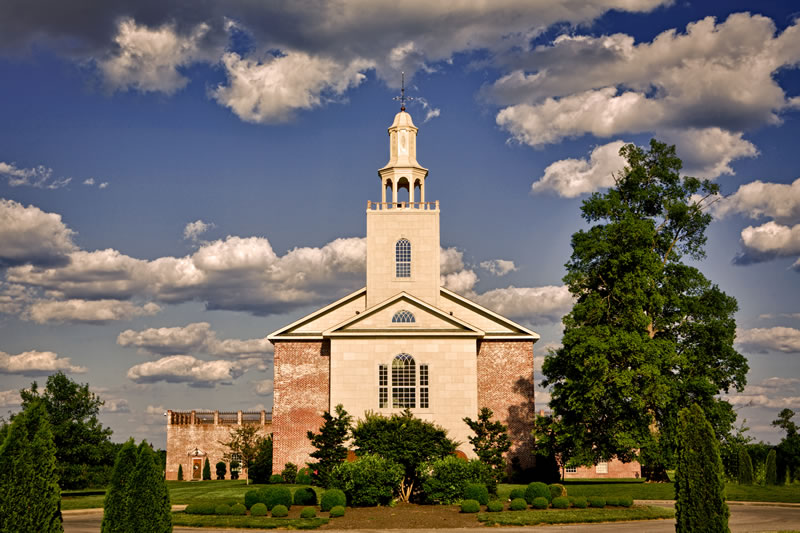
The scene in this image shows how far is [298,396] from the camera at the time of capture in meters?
46.4

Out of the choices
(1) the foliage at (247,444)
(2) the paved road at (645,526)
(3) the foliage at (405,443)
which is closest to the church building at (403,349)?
(1) the foliage at (247,444)

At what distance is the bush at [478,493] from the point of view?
29.4 m

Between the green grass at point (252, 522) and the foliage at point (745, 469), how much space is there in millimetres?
25879

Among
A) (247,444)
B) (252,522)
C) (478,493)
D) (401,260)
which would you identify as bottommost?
(252,522)

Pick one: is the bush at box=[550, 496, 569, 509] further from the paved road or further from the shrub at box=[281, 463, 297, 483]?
the shrub at box=[281, 463, 297, 483]

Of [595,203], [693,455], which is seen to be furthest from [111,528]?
[595,203]

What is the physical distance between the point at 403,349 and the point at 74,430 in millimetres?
17680

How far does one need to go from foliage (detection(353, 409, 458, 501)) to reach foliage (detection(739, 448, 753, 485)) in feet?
63.3

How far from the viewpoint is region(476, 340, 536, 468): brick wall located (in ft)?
152

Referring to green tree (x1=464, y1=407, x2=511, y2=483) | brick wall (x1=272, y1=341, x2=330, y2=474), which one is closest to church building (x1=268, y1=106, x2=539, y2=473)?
brick wall (x1=272, y1=341, x2=330, y2=474)

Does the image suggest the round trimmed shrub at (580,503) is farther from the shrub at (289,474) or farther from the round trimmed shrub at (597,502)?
the shrub at (289,474)

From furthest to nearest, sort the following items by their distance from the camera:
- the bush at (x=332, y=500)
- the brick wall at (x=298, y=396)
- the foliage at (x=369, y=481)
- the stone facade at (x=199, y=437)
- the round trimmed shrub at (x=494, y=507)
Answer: the stone facade at (x=199, y=437) < the brick wall at (x=298, y=396) < the foliage at (x=369, y=481) < the bush at (x=332, y=500) < the round trimmed shrub at (x=494, y=507)

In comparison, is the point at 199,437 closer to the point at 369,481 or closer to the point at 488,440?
the point at 488,440

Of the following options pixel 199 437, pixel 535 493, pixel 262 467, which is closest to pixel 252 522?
pixel 535 493
